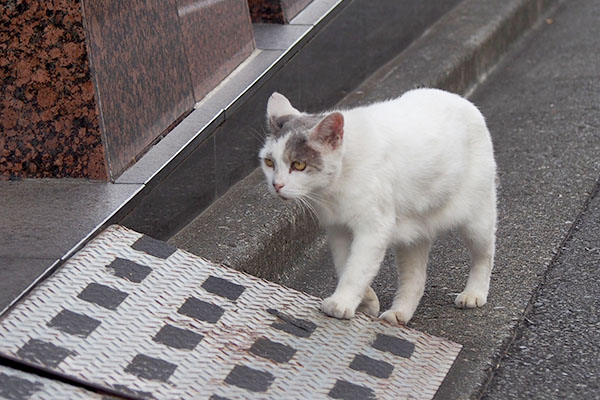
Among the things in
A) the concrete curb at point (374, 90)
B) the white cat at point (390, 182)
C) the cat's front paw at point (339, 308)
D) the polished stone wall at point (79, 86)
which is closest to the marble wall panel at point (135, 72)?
the polished stone wall at point (79, 86)

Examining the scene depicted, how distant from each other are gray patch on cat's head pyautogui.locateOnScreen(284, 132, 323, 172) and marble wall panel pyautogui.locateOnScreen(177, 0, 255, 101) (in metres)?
1.33

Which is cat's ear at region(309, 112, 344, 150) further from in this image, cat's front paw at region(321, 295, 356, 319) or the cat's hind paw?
the cat's hind paw

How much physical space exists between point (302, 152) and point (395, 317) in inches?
29.5

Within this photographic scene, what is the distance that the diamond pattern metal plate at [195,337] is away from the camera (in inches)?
110

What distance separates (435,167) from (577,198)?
1.47 m

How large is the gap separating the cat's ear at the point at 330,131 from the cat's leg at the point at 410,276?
0.59 m

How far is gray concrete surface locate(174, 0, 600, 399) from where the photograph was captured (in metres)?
3.51

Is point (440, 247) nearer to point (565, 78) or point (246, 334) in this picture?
point (246, 334)

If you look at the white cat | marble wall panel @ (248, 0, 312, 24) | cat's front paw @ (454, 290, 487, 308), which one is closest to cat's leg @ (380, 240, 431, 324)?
the white cat

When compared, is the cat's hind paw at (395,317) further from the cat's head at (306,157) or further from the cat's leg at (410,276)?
the cat's head at (306,157)

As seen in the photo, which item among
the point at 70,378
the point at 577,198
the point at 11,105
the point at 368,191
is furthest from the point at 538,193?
the point at 70,378

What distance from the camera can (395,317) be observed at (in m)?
3.53

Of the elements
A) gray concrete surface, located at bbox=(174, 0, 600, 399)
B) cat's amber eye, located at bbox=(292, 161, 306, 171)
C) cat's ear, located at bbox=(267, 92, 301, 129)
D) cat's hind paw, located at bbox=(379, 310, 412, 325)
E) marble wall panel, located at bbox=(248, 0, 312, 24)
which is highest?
cat's ear, located at bbox=(267, 92, 301, 129)

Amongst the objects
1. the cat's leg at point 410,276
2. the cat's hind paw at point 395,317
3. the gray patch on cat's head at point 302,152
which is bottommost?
the cat's hind paw at point 395,317
